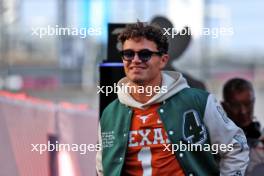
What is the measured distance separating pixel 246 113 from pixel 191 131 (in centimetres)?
87

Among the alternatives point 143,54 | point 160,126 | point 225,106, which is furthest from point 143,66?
point 225,106

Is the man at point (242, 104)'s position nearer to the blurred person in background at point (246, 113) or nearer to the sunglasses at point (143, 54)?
the blurred person in background at point (246, 113)

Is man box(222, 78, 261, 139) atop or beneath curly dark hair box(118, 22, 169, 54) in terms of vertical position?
beneath

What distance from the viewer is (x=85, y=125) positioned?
8.87ft

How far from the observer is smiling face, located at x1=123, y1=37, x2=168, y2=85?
1720 mm

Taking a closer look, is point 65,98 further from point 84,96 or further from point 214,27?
point 214,27

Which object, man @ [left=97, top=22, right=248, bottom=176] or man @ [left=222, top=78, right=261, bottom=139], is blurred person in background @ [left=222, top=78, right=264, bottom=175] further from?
man @ [left=97, top=22, right=248, bottom=176]

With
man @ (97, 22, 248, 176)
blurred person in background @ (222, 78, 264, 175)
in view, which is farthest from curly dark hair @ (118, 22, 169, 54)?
blurred person in background @ (222, 78, 264, 175)

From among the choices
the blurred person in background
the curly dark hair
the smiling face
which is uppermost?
the curly dark hair

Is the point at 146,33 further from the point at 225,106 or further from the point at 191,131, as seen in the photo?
the point at 225,106

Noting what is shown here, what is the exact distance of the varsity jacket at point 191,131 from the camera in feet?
5.52

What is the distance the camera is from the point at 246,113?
8.29 feet

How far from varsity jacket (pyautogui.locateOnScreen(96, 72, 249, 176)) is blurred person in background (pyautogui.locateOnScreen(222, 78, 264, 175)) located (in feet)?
2.37

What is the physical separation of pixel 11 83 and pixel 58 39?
478mm
